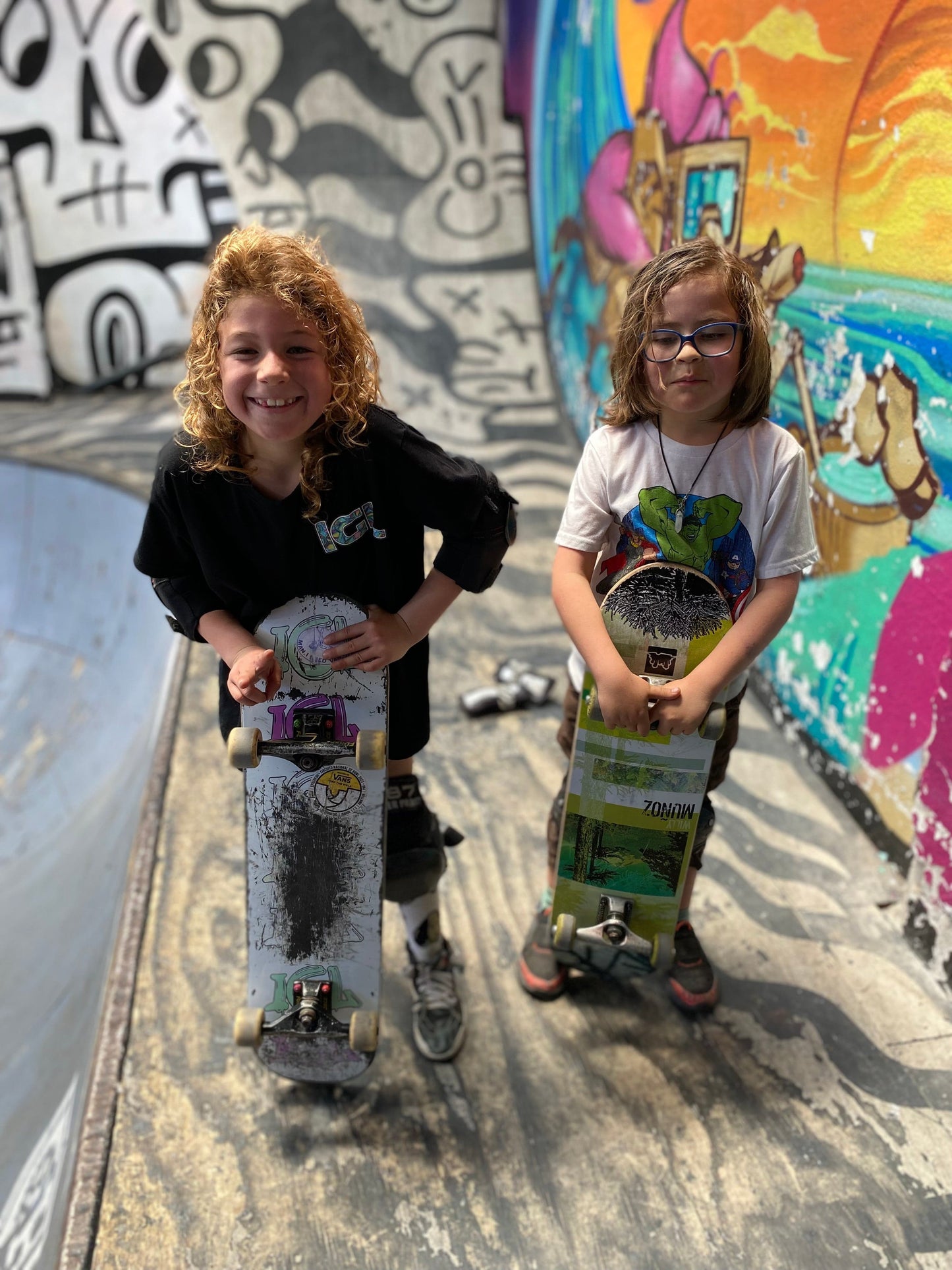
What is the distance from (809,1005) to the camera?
1963 mm

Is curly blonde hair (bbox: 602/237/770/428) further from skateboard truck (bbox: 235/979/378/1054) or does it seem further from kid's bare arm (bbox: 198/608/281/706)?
skateboard truck (bbox: 235/979/378/1054)

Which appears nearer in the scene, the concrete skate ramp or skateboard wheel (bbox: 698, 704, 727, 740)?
skateboard wheel (bbox: 698, 704, 727, 740)

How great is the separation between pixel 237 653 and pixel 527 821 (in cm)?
131

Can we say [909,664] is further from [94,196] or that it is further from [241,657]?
[94,196]

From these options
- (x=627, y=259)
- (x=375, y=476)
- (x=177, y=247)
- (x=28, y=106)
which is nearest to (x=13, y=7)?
(x=28, y=106)

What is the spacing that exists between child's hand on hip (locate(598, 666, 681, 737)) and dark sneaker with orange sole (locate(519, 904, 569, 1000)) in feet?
2.24

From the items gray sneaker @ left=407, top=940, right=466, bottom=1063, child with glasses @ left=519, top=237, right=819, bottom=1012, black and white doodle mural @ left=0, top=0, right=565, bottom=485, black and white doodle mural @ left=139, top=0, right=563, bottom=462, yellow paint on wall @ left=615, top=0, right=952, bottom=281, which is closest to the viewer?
child with glasses @ left=519, top=237, right=819, bottom=1012

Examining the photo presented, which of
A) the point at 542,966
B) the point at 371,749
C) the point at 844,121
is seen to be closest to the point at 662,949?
the point at 542,966

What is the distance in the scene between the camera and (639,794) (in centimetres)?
167

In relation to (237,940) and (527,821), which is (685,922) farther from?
(237,940)

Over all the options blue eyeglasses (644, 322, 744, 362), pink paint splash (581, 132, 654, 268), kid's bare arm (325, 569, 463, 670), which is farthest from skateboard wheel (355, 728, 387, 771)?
pink paint splash (581, 132, 654, 268)

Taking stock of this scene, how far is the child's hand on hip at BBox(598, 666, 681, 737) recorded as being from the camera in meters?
1.48

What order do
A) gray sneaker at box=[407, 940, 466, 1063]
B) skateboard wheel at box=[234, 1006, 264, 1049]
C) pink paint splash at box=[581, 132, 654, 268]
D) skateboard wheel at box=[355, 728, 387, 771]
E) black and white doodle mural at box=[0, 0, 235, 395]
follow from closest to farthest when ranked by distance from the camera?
skateboard wheel at box=[355, 728, 387, 771] → skateboard wheel at box=[234, 1006, 264, 1049] → gray sneaker at box=[407, 940, 466, 1063] → pink paint splash at box=[581, 132, 654, 268] → black and white doodle mural at box=[0, 0, 235, 395]

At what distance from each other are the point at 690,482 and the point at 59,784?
2.94m
